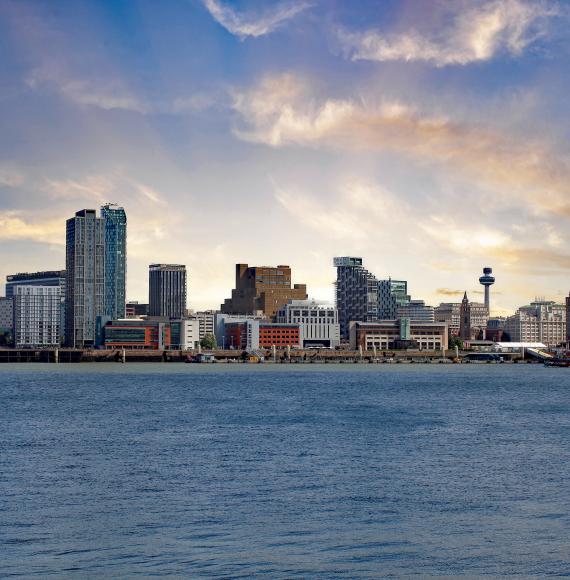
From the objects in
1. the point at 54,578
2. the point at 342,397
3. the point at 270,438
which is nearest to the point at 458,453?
the point at 270,438

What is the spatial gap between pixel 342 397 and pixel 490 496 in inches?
2488

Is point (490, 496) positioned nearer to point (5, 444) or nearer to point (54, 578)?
point (54, 578)

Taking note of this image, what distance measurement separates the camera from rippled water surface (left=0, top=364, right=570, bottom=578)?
3106 centimetres

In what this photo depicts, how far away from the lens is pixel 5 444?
57.8 metres

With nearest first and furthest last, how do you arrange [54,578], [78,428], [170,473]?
[54,578] → [170,473] → [78,428]

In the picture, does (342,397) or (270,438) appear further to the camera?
(342,397)

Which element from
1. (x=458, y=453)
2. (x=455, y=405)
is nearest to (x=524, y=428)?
(x=458, y=453)

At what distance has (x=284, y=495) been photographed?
40.9 meters

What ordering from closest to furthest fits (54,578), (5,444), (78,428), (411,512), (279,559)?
(54,578), (279,559), (411,512), (5,444), (78,428)

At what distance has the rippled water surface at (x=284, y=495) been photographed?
102 ft

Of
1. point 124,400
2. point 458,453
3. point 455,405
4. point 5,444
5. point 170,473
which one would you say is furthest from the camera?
point 124,400

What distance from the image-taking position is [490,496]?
41.0 meters

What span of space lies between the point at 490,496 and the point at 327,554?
11625mm

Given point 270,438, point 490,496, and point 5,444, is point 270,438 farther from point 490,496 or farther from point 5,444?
point 490,496
